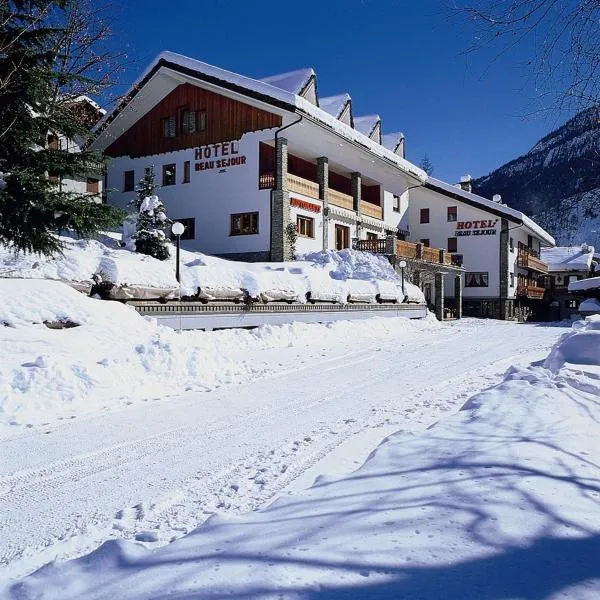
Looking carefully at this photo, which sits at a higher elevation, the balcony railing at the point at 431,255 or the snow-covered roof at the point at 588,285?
the balcony railing at the point at 431,255

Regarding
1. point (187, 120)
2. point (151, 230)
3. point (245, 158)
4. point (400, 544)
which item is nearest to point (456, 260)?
point (245, 158)

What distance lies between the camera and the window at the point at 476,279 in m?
40.6

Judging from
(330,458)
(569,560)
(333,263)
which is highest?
(333,263)

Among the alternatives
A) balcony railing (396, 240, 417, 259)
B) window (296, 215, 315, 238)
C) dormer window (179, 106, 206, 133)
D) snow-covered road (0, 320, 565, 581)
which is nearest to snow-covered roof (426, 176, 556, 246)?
balcony railing (396, 240, 417, 259)

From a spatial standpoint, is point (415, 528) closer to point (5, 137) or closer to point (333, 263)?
point (5, 137)

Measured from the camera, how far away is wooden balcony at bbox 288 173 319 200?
2545cm

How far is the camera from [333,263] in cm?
2450

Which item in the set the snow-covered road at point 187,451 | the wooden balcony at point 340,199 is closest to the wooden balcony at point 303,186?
the wooden balcony at point 340,199

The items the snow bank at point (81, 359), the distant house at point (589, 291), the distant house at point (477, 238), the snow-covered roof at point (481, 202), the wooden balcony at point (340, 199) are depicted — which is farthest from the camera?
the distant house at point (477, 238)

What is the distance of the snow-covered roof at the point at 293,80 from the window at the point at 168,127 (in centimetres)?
591

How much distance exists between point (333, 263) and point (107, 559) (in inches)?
880

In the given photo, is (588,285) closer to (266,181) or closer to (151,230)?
(266,181)

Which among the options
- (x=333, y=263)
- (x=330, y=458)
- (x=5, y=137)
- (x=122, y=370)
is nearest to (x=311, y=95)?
(x=333, y=263)

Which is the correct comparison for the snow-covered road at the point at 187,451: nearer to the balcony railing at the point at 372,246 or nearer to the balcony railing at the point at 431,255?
the balcony railing at the point at 372,246
